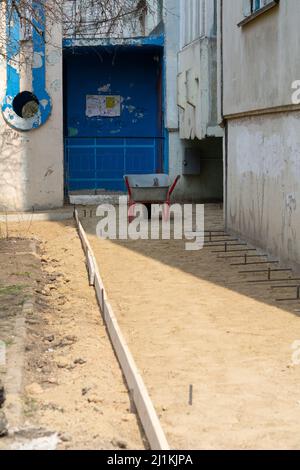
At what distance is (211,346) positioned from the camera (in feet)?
21.1

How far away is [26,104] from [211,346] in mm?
12957

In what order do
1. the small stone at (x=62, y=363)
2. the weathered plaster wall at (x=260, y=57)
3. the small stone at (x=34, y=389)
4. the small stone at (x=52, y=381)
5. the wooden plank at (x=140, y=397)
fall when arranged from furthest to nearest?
the weathered plaster wall at (x=260, y=57), the small stone at (x=62, y=363), the small stone at (x=52, y=381), the small stone at (x=34, y=389), the wooden plank at (x=140, y=397)

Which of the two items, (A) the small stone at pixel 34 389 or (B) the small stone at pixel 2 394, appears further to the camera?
(A) the small stone at pixel 34 389

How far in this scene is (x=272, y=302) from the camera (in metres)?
8.11

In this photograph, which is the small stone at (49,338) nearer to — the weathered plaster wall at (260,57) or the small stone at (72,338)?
the small stone at (72,338)

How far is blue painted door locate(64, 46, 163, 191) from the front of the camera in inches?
783

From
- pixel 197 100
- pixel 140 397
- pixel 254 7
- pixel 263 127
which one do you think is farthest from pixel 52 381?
pixel 197 100

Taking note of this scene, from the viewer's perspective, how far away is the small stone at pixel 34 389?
17.2 feet

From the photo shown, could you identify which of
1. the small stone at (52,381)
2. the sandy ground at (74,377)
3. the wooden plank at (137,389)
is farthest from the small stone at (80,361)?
the small stone at (52,381)

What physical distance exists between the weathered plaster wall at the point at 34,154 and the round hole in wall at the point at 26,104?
0.44 meters

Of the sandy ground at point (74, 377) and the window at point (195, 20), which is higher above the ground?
the window at point (195, 20)

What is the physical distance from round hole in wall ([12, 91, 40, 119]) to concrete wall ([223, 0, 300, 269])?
5.48 m
